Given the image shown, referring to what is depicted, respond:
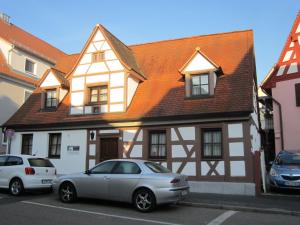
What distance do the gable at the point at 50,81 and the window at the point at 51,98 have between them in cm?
39

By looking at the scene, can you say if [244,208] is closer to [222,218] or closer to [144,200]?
[222,218]

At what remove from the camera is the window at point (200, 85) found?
1588 centimetres

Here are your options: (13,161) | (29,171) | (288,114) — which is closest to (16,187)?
(29,171)

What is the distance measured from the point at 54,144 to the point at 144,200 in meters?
9.37

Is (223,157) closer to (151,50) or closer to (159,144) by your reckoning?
(159,144)

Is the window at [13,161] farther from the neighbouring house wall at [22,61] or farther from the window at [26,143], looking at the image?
the neighbouring house wall at [22,61]

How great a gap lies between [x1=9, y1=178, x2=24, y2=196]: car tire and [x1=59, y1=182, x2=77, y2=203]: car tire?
7.06 feet

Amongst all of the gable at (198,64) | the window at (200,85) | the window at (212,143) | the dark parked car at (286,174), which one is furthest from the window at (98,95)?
the dark parked car at (286,174)

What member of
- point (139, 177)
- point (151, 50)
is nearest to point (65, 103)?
point (151, 50)

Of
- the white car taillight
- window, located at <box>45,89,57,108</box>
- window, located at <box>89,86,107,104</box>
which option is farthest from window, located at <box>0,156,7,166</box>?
window, located at <box>45,89,57,108</box>

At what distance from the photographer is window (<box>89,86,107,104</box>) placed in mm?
17625

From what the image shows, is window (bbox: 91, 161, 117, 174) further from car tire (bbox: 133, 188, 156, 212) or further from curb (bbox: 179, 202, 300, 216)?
curb (bbox: 179, 202, 300, 216)

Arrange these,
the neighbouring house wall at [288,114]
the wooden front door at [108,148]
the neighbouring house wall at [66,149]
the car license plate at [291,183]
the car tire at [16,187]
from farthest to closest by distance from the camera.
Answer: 1. the neighbouring house wall at [288,114]
2. the neighbouring house wall at [66,149]
3. the wooden front door at [108,148]
4. the car license plate at [291,183]
5. the car tire at [16,187]

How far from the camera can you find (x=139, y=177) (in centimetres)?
1039
